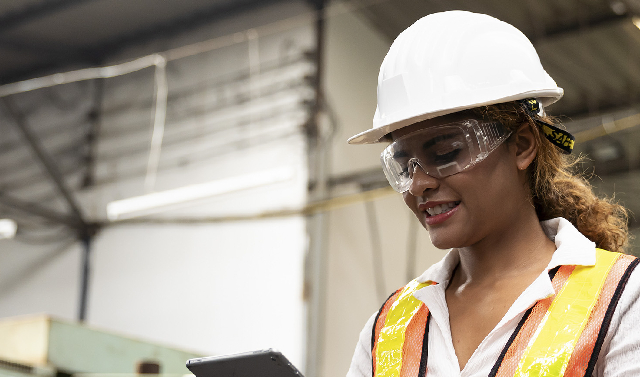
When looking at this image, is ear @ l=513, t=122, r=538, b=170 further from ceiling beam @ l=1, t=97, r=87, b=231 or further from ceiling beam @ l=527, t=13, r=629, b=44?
ceiling beam @ l=1, t=97, r=87, b=231

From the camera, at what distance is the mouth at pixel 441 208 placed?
4.20 ft

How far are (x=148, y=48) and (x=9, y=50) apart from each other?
152 centimetres

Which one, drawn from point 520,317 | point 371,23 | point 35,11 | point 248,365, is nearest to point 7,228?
point 35,11

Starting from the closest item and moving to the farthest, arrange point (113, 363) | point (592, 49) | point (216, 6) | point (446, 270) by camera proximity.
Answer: point (446, 270) → point (113, 363) → point (592, 49) → point (216, 6)

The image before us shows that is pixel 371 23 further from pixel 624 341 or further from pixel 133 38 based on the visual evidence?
pixel 624 341

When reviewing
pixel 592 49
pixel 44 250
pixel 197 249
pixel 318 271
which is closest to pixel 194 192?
pixel 197 249

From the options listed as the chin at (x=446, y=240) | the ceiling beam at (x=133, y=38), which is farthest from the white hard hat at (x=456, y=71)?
the ceiling beam at (x=133, y=38)

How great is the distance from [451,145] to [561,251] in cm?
27

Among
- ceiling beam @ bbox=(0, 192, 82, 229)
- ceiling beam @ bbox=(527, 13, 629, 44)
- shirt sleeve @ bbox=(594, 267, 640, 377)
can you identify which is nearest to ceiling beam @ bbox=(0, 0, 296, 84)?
ceiling beam @ bbox=(0, 192, 82, 229)

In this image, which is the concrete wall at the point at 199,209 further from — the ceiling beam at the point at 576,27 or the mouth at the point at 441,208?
the mouth at the point at 441,208

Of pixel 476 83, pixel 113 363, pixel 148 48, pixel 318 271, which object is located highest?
pixel 148 48

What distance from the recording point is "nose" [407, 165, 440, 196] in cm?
127

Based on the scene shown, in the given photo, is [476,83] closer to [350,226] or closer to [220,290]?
[350,226]

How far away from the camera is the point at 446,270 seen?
4.90 ft
